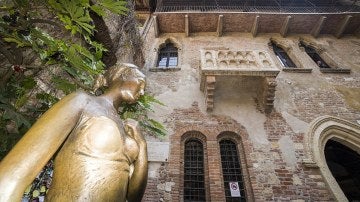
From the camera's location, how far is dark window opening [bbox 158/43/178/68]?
9.43 metres

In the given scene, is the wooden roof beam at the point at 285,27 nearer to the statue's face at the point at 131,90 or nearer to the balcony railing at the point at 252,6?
the balcony railing at the point at 252,6

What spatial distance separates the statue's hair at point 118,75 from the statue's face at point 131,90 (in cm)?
5

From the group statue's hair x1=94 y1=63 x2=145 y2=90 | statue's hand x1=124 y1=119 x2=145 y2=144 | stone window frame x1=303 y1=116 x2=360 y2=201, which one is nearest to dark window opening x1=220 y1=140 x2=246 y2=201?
stone window frame x1=303 y1=116 x2=360 y2=201

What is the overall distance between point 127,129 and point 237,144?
16.7 feet

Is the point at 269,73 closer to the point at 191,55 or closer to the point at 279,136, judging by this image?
the point at 279,136

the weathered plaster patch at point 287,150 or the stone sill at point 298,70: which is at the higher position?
the stone sill at point 298,70

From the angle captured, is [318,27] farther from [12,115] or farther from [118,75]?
[12,115]

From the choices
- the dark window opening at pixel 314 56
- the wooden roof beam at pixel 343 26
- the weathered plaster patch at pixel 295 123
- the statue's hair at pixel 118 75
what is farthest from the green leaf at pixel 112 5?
the wooden roof beam at pixel 343 26

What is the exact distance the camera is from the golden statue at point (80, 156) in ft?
4.28

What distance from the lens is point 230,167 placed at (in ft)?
20.5

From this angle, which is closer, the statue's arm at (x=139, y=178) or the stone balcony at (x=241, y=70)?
the statue's arm at (x=139, y=178)

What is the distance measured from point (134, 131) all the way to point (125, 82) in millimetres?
422

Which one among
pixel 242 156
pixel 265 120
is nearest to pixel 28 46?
pixel 242 156

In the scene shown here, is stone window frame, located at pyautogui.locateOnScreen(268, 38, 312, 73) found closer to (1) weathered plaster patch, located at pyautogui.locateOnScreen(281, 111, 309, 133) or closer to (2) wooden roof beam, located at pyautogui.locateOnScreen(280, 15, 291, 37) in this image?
(2) wooden roof beam, located at pyautogui.locateOnScreen(280, 15, 291, 37)
